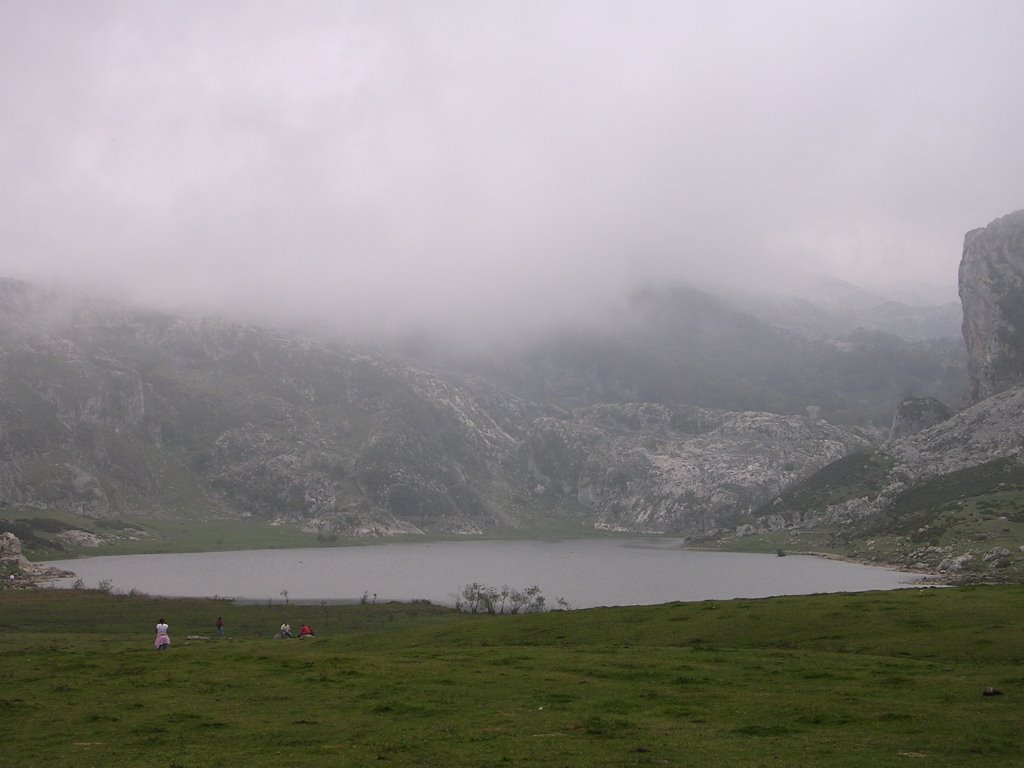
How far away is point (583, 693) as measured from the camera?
121 ft

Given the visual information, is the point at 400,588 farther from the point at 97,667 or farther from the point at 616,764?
the point at 616,764

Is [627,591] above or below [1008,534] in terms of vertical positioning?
below

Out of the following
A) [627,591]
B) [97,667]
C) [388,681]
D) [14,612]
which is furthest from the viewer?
[627,591]

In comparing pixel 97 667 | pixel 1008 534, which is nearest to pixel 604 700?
pixel 97 667

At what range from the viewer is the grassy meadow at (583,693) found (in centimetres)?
2689

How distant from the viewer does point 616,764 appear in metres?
25.0

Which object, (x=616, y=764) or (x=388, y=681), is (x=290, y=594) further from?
(x=616, y=764)

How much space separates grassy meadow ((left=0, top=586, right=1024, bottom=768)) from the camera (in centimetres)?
2689

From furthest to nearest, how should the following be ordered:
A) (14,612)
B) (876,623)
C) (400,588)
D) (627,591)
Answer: (400,588) < (627,591) < (14,612) < (876,623)

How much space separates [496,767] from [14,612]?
115 m

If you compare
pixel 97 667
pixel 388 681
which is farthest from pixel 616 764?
pixel 97 667

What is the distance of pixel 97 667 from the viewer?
47.4m

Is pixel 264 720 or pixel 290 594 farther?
pixel 290 594

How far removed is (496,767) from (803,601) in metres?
44.8
